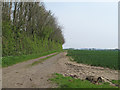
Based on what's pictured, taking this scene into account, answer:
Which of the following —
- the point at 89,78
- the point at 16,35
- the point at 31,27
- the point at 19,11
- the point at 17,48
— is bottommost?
the point at 89,78

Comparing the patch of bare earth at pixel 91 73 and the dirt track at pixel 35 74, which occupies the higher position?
the dirt track at pixel 35 74

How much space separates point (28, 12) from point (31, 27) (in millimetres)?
3679

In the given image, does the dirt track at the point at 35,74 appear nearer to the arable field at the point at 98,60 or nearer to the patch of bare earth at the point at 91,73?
the patch of bare earth at the point at 91,73

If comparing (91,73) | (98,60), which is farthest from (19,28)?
(91,73)

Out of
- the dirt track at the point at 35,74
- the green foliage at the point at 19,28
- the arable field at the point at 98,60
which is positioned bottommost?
the arable field at the point at 98,60

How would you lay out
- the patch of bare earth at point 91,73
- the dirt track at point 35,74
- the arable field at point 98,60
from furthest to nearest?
the arable field at point 98,60 < the patch of bare earth at point 91,73 < the dirt track at point 35,74

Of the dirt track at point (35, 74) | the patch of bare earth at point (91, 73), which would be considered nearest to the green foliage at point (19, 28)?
the dirt track at point (35, 74)

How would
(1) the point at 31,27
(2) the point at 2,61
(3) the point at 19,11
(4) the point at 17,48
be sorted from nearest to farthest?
(2) the point at 2,61 → (4) the point at 17,48 → (3) the point at 19,11 → (1) the point at 31,27

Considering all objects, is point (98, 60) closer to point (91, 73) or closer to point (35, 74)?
point (91, 73)

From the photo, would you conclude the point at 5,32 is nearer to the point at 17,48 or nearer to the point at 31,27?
the point at 17,48

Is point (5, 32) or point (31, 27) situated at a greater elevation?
point (31, 27)

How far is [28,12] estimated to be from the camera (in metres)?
29.0

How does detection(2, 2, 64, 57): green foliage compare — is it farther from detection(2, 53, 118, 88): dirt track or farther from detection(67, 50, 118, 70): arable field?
detection(67, 50, 118, 70): arable field

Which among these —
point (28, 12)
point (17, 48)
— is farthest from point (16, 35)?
point (28, 12)
